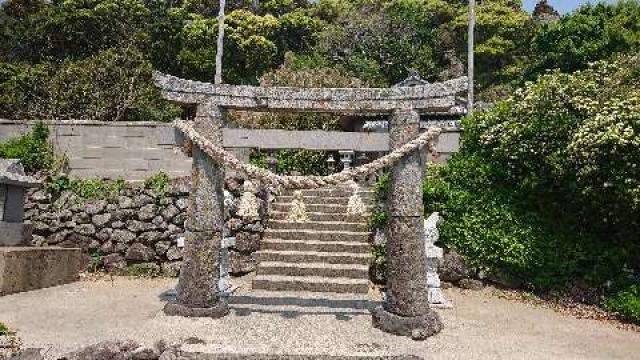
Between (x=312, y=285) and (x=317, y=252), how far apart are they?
4.02ft

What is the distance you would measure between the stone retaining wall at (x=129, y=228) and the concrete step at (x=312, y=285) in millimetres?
1657

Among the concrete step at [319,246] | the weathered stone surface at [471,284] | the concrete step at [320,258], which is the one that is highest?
the concrete step at [319,246]

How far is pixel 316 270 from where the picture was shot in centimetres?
1075

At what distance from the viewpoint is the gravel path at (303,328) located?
647cm

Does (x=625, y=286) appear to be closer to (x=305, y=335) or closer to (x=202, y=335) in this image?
(x=305, y=335)

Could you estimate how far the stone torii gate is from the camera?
23.8 ft

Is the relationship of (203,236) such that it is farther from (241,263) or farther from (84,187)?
(84,187)

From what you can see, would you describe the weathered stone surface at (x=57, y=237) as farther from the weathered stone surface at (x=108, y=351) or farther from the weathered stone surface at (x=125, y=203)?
the weathered stone surface at (x=108, y=351)

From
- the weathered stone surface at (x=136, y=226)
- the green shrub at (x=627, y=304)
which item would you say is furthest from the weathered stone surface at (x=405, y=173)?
the weathered stone surface at (x=136, y=226)

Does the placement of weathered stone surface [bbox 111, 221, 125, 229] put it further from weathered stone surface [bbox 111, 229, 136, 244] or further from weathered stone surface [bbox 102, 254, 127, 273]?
weathered stone surface [bbox 102, 254, 127, 273]

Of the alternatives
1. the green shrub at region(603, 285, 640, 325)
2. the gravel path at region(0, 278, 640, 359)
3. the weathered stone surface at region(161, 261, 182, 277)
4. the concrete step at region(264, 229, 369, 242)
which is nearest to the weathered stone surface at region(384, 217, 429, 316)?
the gravel path at region(0, 278, 640, 359)

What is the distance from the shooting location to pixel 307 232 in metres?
12.0

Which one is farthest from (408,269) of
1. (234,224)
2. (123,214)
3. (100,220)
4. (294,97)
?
(100,220)

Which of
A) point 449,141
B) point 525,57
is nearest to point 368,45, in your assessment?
point 525,57
